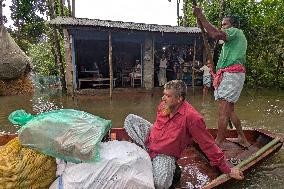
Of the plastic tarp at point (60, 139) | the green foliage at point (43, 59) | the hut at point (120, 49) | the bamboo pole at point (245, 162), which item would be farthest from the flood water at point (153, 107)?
the green foliage at point (43, 59)

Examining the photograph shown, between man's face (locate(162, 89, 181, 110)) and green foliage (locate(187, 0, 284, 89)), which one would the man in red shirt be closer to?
man's face (locate(162, 89, 181, 110))

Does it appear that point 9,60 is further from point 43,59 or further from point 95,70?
point 43,59

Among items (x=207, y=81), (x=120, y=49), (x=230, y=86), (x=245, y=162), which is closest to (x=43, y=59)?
(x=120, y=49)

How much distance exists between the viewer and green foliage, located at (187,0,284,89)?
14000mm

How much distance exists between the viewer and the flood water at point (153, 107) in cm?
537

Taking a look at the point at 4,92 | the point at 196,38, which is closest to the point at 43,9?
the point at 4,92

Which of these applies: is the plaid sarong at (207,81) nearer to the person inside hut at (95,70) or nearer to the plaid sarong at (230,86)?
the person inside hut at (95,70)

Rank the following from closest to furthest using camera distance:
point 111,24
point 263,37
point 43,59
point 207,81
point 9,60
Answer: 1. point 111,24
2. point 9,60
3. point 207,81
4. point 263,37
5. point 43,59

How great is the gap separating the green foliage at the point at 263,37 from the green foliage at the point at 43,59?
907cm

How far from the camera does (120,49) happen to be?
15852mm

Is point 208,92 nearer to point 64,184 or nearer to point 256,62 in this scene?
point 256,62

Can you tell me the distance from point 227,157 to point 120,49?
11.9 meters

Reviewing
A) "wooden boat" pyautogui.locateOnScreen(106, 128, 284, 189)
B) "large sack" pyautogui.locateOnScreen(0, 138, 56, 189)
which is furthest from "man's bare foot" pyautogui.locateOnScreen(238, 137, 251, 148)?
"large sack" pyautogui.locateOnScreen(0, 138, 56, 189)

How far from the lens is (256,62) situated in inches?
577
